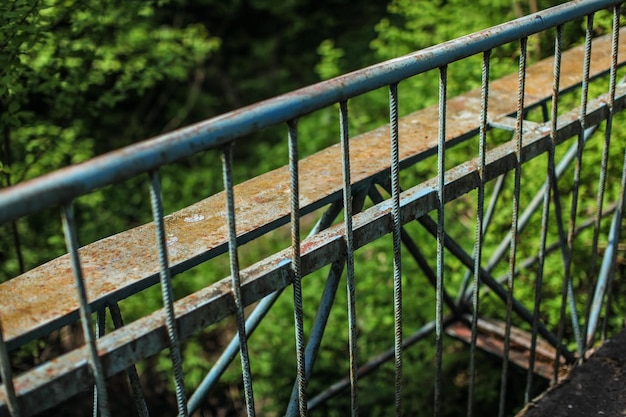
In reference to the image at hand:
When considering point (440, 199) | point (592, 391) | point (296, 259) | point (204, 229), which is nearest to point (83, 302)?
point (296, 259)

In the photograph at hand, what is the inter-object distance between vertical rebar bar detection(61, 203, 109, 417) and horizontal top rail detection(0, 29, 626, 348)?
Result: 261 mm

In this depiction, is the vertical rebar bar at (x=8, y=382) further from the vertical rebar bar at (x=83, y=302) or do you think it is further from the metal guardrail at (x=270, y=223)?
the vertical rebar bar at (x=83, y=302)

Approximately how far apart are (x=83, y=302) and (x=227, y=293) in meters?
0.41

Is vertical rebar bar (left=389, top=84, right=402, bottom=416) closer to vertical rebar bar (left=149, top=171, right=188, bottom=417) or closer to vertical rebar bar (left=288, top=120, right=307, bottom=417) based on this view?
vertical rebar bar (left=288, top=120, right=307, bottom=417)

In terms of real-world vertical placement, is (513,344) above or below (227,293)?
below

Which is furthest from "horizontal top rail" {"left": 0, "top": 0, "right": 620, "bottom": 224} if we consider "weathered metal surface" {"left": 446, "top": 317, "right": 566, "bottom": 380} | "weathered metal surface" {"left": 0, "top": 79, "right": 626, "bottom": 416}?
"weathered metal surface" {"left": 446, "top": 317, "right": 566, "bottom": 380}

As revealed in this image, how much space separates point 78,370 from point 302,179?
112cm

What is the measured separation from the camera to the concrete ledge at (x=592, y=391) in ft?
7.93

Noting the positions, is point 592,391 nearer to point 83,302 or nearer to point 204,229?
point 204,229

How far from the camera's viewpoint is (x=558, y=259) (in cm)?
442

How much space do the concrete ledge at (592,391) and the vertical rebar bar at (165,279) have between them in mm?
1374

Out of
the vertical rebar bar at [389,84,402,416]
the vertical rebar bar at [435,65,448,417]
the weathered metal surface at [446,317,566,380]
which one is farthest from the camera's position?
the weathered metal surface at [446,317,566,380]

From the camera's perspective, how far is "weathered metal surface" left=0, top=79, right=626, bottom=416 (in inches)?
56.1

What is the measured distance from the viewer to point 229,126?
144 centimetres
